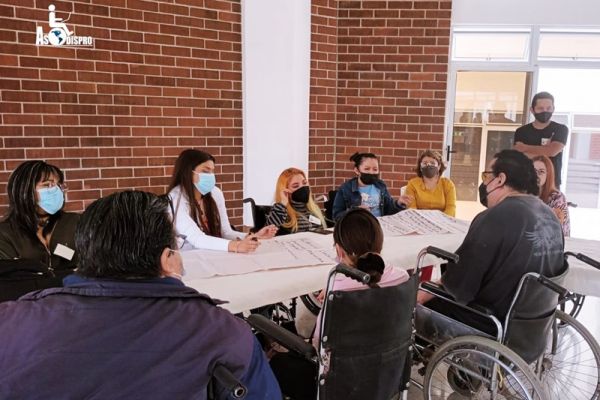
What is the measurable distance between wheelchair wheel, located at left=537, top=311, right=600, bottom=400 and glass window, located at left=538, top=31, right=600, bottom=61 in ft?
10.1

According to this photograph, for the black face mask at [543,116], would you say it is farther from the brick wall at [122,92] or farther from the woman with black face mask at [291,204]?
the brick wall at [122,92]

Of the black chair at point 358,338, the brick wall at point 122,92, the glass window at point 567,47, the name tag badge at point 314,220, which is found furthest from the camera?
the glass window at point 567,47

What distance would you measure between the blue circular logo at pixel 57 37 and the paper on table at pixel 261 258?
193cm

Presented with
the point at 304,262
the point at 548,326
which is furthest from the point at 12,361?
the point at 548,326

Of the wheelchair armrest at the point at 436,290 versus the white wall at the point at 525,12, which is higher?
A: the white wall at the point at 525,12

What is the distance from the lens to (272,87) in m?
4.20

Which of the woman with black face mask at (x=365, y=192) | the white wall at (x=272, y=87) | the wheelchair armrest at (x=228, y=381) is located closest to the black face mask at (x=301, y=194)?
the woman with black face mask at (x=365, y=192)

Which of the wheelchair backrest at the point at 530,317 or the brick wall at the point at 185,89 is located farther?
the brick wall at the point at 185,89

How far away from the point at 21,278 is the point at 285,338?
852 millimetres

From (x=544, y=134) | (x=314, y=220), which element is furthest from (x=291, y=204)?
(x=544, y=134)

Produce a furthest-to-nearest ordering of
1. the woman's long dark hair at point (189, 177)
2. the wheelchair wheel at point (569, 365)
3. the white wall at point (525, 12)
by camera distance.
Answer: the white wall at point (525, 12) < the woman's long dark hair at point (189, 177) < the wheelchair wheel at point (569, 365)

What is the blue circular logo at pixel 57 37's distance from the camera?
3.29 metres

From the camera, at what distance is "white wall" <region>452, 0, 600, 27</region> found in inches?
181

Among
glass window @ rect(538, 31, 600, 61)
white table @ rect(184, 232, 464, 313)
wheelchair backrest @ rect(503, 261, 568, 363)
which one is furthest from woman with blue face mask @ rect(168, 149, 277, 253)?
glass window @ rect(538, 31, 600, 61)
